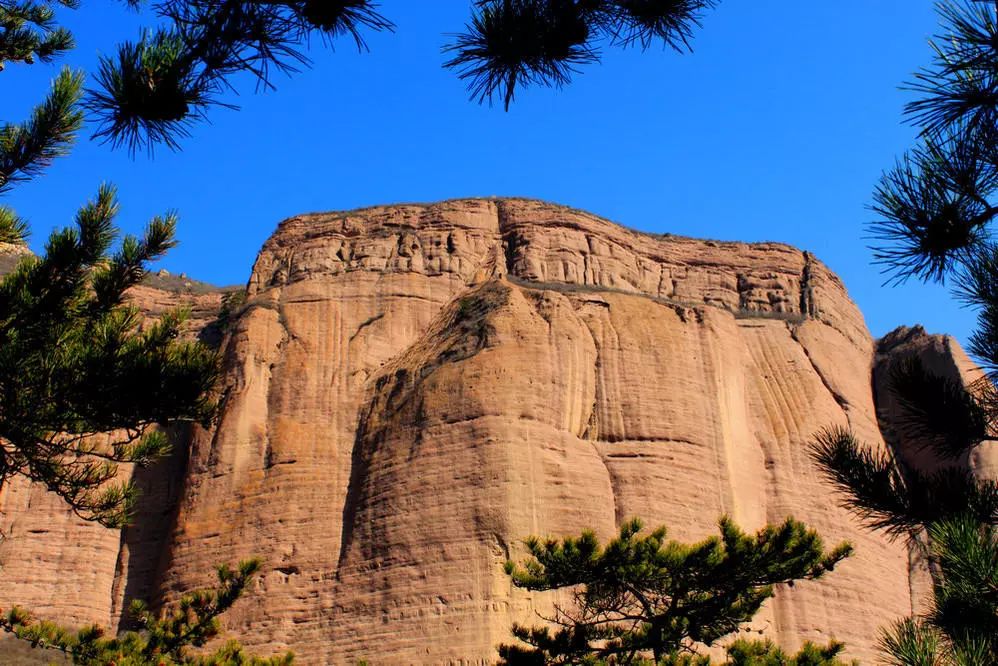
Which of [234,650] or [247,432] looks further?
[247,432]

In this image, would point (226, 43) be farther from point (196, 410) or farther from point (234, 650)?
point (234, 650)

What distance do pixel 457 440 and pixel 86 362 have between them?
16650mm

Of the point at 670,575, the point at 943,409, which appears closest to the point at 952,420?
the point at 943,409

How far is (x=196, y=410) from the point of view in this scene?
786 inches

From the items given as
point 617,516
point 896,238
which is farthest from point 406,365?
point 896,238

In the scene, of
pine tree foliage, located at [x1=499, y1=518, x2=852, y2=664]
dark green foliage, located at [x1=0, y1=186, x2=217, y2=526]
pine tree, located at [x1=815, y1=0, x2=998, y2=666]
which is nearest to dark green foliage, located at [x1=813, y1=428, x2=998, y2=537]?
pine tree, located at [x1=815, y1=0, x2=998, y2=666]

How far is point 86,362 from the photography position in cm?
1891

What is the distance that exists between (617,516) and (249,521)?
10356mm

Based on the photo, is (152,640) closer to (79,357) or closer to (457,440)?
(79,357)

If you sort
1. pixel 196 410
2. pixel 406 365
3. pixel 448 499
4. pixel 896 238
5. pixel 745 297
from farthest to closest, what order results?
1. pixel 745 297
2. pixel 406 365
3. pixel 448 499
4. pixel 196 410
5. pixel 896 238

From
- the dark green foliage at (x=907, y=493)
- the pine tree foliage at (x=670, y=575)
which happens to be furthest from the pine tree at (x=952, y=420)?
the pine tree foliage at (x=670, y=575)

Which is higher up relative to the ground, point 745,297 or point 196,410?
point 745,297

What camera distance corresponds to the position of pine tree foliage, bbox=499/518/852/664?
2116 cm

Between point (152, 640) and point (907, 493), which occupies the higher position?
point (152, 640)
